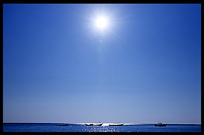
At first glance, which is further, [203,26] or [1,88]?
[203,26]

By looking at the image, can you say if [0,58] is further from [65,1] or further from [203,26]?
[203,26]

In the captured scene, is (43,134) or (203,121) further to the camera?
(43,134)

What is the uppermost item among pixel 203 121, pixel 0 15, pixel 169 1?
pixel 169 1

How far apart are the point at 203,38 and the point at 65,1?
4.84 meters

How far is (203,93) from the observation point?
5.39 m

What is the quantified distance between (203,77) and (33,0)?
6.22 m

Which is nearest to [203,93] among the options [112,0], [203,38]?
[203,38]

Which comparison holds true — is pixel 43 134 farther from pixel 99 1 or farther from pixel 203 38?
pixel 203 38

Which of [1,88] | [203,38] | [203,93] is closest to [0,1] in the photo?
[1,88]

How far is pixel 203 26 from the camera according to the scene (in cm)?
566

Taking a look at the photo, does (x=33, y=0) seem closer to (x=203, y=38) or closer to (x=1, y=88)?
(x=1, y=88)

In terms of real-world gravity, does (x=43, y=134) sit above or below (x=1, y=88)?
below

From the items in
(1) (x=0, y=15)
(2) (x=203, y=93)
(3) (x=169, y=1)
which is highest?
(3) (x=169, y=1)

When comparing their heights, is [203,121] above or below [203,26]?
below
